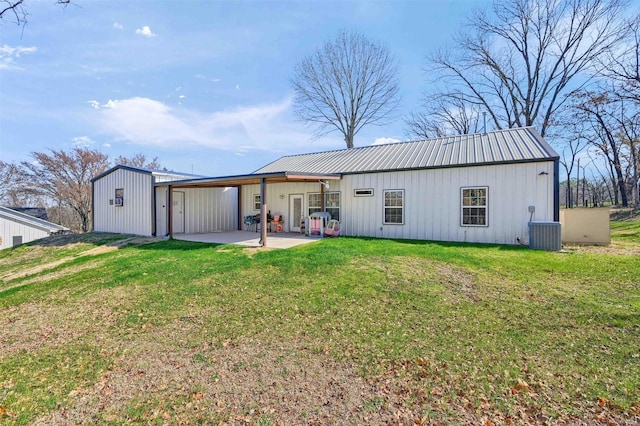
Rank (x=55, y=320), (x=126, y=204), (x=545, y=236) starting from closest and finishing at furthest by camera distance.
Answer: (x=55, y=320), (x=545, y=236), (x=126, y=204)

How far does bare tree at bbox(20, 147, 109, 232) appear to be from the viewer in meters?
22.8

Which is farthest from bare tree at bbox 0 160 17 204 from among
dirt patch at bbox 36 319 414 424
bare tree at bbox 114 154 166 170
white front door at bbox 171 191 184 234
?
dirt patch at bbox 36 319 414 424

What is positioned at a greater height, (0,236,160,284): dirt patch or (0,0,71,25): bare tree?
(0,0,71,25): bare tree

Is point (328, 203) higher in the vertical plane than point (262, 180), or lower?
lower

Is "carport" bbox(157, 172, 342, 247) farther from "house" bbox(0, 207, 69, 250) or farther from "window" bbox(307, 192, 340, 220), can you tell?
"house" bbox(0, 207, 69, 250)

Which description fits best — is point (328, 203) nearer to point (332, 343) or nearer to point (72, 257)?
point (72, 257)

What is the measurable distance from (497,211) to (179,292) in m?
9.31

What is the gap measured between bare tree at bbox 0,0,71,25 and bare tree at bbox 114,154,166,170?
27.2m

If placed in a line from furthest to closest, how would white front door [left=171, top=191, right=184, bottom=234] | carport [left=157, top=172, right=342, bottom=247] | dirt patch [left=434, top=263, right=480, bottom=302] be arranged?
1. white front door [left=171, top=191, right=184, bottom=234]
2. carport [left=157, top=172, right=342, bottom=247]
3. dirt patch [left=434, top=263, right=480, bottom=302]

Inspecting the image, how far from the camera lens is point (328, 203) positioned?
43.6ft

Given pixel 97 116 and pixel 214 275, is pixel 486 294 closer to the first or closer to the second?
pixel 214 275

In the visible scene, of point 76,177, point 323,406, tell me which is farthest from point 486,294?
point 76,177

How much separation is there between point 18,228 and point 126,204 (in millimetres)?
8105

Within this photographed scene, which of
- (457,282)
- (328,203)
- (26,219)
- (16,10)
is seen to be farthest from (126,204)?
(457,282)
